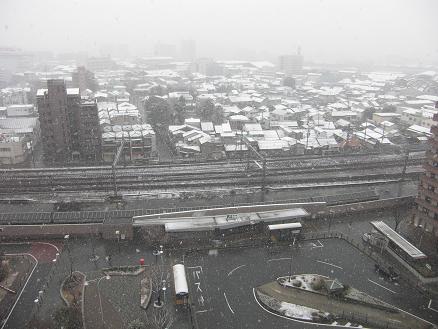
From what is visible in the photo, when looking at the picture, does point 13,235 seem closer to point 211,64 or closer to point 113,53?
point 211,64

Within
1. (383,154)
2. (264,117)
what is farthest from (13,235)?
(264,117)

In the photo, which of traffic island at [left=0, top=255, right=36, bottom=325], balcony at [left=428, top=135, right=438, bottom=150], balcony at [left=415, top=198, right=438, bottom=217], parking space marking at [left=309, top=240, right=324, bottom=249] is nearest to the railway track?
balcony at [left=415, top=198, right=438, bottom=217]

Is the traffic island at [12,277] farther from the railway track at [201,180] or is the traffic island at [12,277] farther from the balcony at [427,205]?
the balcony at [427,205]

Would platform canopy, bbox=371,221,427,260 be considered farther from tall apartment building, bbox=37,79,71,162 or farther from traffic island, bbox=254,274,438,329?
tall apartment building, bbox=37,79,71,162

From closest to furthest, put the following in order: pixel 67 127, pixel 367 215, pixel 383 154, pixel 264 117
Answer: pixel 367 215 < pixel 67 127 < pixel 383 154 < pixel 264 117

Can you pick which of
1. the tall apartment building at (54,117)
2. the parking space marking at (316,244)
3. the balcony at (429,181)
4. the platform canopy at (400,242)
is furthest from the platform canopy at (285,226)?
the tall apartment building at (54,117)
